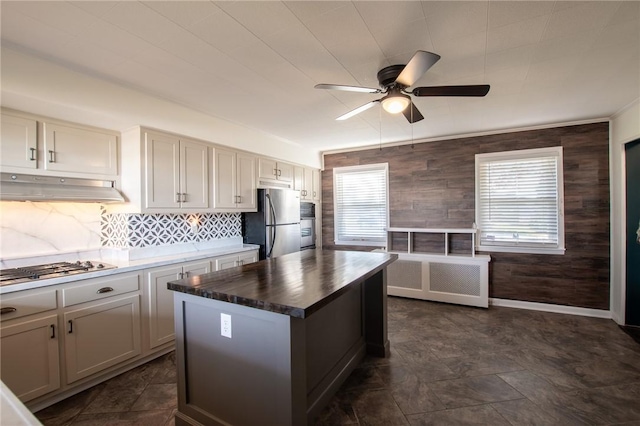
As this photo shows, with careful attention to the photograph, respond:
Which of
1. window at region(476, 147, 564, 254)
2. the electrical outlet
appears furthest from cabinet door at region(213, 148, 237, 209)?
window at region(476, 147, 564, 254)

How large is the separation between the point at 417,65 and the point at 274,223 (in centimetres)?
268

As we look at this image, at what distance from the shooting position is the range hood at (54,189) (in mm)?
2121

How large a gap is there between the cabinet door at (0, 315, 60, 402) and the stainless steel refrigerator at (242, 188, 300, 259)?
2.16m

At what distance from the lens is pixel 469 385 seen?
2.32m

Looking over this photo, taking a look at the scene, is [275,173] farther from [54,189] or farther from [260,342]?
[260,342]

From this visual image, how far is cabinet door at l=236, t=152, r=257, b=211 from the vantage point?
3723 millimetres

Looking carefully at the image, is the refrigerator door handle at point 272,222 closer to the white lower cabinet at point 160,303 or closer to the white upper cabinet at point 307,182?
the white upper cabinet at point 307,182

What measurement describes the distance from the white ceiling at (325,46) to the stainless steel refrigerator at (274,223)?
4.23 ft

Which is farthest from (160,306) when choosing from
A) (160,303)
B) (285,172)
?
(285,172)

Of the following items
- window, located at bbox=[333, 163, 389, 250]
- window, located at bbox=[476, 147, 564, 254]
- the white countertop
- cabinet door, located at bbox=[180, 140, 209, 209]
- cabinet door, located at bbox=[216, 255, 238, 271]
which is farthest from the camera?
window, located at bbox=[333, 163, 389, 250]

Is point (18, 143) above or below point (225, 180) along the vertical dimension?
above

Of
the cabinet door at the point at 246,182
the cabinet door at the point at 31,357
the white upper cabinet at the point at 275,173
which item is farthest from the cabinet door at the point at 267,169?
the cabinet door at the point at 31,357

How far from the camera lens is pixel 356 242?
5.11 meters

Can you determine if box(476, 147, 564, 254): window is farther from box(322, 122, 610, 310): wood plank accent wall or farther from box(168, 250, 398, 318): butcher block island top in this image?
box(168, 250, 398, 318): butcher block island top
